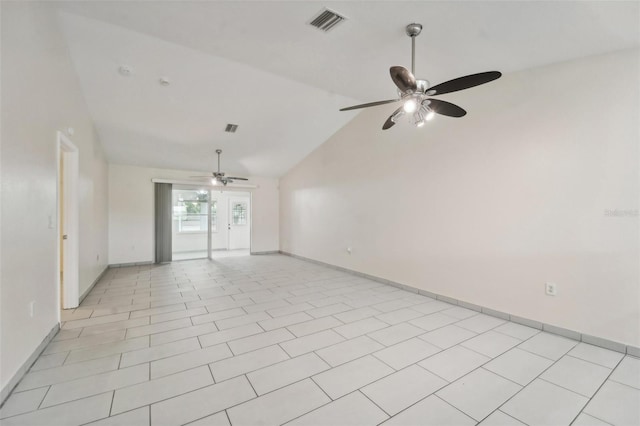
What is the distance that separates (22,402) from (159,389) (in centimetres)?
81

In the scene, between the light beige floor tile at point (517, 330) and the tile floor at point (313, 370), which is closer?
the tile floor at point (313, 370)

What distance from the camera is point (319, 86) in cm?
422

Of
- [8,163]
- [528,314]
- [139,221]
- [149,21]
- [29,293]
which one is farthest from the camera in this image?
[139,221]

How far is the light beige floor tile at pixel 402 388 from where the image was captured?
1887 mm

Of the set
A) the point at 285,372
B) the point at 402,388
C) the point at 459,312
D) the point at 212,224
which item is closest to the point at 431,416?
the point at 402,388

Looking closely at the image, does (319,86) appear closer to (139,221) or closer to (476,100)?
(476,100)

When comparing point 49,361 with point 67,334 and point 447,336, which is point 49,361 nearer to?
point 67,334

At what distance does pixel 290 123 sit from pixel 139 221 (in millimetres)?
4358

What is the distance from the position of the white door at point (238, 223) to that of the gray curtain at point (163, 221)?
2.63 m

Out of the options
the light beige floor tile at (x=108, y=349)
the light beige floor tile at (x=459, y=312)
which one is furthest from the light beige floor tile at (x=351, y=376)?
the light beige floor tile at (x=108, y=349)

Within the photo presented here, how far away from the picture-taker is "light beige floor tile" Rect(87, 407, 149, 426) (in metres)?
1.67

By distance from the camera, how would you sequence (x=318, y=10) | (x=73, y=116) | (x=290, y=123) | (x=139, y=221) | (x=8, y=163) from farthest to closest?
(x=139, y=221), (x=290, y=123), (x=73, y=116), (x=318, y=10), (x=8, y=163)

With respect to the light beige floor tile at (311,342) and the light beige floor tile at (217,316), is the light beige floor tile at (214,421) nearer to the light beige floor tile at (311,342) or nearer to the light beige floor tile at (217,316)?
the light beige floor tile at (311,342)

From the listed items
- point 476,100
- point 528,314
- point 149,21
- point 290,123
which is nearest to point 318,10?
point 149,21
